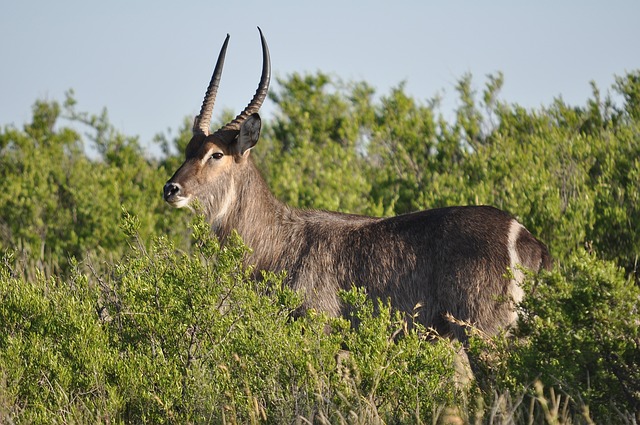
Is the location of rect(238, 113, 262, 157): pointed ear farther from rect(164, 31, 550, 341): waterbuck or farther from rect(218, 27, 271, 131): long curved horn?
rect(218, 27, 271, 131): long curved horn

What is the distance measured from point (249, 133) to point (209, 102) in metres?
0.71

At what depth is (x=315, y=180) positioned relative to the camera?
1227cm

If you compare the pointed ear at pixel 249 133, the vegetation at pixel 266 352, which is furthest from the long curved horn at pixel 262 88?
the vegetation at pixel 266 352

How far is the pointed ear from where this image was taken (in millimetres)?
7602

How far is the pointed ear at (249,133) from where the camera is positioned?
24.9ft

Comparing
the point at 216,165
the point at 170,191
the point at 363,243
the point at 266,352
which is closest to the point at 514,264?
the point at 363,243

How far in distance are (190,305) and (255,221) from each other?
175 cm

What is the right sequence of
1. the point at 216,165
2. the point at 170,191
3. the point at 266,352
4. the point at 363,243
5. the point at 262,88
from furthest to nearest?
1. the point at 262,88
2. the point at 216,165
3. the point at 170,191
4. the point at 363,243
5. the point at 266,352

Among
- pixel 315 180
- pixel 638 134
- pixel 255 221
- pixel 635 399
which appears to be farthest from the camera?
pixel 315 180

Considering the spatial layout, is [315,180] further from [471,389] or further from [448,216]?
[471,389]

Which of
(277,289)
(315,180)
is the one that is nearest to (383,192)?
(315,180)

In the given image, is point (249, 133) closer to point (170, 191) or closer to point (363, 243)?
point (170, 191)

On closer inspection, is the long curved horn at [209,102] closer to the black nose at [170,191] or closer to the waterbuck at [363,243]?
the waterbuck at [363,243]

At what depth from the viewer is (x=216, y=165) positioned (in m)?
7.58
